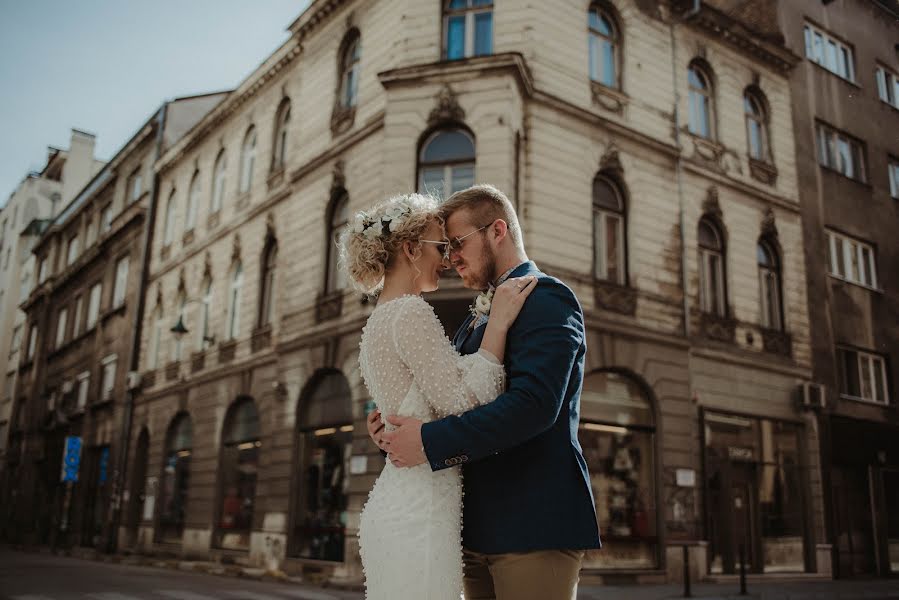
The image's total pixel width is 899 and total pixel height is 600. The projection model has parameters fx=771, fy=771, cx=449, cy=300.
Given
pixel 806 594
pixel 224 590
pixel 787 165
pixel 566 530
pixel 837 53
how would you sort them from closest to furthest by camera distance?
pixel 566 530 < pixel 224 590 < pixel 806 594 < pixel 787 165 < pixel 837 53

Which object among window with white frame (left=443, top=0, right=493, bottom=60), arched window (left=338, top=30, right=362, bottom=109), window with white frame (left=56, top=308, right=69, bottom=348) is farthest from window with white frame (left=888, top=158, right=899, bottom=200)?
window with white frame (left=56, top=308, right=69, bottom=348)

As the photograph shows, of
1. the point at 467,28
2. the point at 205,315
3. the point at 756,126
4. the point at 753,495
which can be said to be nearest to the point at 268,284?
the point at 205,315

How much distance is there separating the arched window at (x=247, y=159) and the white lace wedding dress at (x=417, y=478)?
1914cm

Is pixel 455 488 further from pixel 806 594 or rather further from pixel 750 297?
pixel 750 297

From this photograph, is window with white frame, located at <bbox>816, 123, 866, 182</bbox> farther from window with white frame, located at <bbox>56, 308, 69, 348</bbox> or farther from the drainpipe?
window with white frame, located at <bbox>56, 308, 69, 348</bbox>

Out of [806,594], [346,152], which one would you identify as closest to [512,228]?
[806,594]

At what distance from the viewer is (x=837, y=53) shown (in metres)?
21.6

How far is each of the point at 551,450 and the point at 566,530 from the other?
24cm

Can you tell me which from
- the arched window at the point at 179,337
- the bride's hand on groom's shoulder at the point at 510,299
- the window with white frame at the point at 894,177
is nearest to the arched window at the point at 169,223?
the arched window at the point at 179,337

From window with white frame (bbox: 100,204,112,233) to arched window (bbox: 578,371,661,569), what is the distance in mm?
24392

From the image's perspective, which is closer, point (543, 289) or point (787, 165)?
point (543, 289)

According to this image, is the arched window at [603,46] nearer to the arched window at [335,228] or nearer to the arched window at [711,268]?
the arched window at [711,268]

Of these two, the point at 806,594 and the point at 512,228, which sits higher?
the point at 512,228

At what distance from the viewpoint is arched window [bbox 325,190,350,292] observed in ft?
52.7
